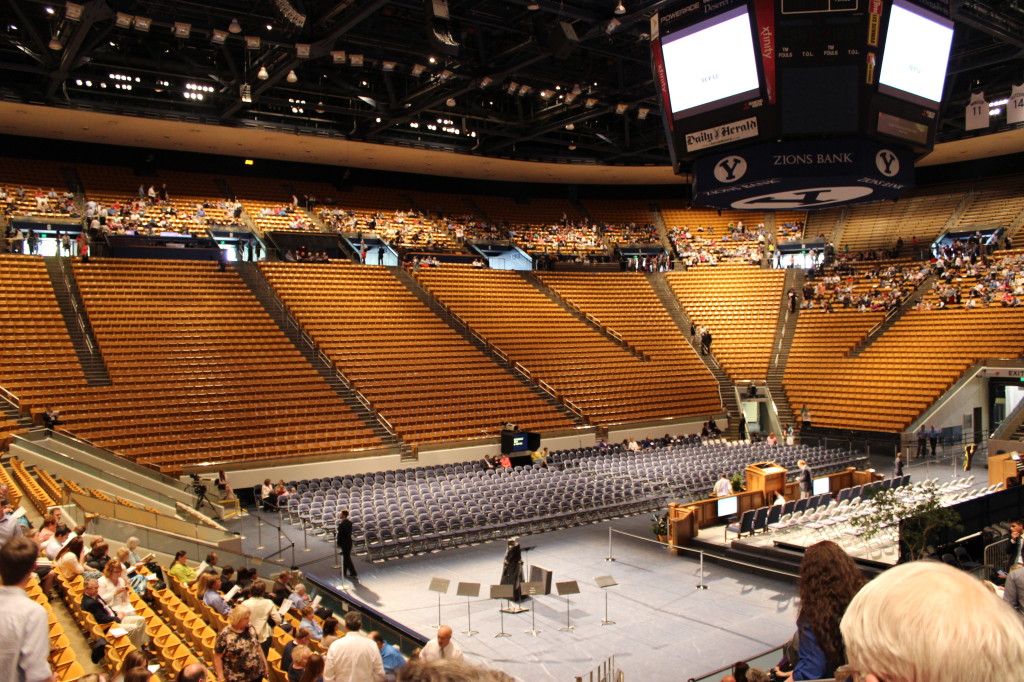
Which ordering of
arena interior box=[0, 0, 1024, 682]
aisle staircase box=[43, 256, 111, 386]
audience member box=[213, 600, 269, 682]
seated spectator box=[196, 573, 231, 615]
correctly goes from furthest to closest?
aisle staircase box=[43, 256, 111, 386]
arena interior box=[0, 0, 1024, 682]
seated spectator box=[196, 573, 231, 615]
audience member box=[213, 600, 269, 682]

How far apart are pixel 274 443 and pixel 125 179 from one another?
1732 centimetres

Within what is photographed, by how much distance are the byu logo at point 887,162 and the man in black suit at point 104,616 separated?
35.7 feet

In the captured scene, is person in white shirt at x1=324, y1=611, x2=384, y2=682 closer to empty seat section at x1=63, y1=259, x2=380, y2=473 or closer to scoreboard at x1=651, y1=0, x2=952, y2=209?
scoreboard at x1=651, y1=0, x2=952, y2=209

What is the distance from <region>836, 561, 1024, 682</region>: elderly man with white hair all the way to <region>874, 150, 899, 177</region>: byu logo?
35.0ft

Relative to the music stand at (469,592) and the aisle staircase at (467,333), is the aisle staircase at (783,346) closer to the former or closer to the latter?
the aisle staircase at (467,333)

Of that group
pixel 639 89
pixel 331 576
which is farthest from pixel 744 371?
pixel 331 576

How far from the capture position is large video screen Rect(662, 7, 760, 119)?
1034cm

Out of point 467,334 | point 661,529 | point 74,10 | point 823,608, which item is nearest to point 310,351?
point 467,334

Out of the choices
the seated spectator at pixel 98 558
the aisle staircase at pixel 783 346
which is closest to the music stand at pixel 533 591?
the seated spectator at pixel 98 558

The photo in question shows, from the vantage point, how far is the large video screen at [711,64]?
1034cm

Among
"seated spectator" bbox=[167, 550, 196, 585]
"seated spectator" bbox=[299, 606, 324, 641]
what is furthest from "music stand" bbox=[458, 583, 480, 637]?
"seated spectator" bbox=[167, 550, 196, 585]

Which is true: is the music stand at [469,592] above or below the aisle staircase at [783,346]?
below

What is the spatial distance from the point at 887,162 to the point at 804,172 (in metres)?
1.33

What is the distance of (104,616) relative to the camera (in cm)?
742
